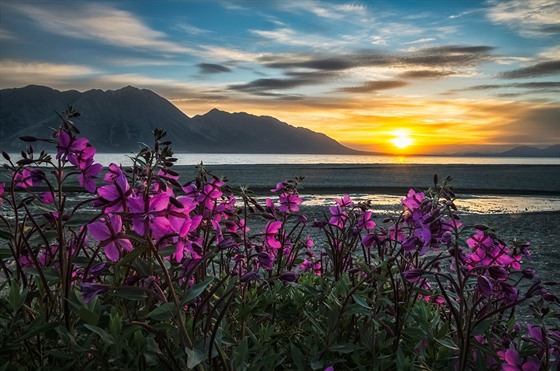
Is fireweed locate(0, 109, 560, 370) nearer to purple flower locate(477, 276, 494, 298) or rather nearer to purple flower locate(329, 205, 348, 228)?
purple flower locate(477, 276, 494, 298)

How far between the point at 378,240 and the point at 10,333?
6.15 feet

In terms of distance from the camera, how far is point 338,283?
8.84 ft

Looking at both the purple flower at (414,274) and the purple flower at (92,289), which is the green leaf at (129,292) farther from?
the purple flower at (414,274)

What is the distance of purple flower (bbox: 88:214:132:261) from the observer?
Answer: 151 cm

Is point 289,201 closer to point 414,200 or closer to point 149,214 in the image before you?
point 414,200

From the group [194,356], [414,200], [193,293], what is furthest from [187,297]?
[414,200]

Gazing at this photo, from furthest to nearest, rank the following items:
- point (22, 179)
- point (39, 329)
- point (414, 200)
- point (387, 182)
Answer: point (387, 182), point (22, 179), point (414, 200), point (39, 329)

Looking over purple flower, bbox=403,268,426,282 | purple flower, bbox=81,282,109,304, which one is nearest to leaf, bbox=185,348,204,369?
purple flower, bbox=81,282,109,304

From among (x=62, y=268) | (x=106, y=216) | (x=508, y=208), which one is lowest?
(x=508, y=208)

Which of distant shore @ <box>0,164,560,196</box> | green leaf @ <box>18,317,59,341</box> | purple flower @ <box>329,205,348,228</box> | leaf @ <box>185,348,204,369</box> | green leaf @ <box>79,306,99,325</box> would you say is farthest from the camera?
distant shore @ <box>0,164,560,196</box>

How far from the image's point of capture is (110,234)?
155 cm

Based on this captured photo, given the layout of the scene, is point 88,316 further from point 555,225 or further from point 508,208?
point 508,208

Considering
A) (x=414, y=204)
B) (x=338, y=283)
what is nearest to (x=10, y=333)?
(x=338, y=283)

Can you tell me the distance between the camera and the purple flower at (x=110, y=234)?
1514 mm
